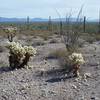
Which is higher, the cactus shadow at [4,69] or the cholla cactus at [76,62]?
the cholla cactus at [76,62]

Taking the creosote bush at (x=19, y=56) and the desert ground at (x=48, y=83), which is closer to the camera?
the desert ground at (x=48, y=83)

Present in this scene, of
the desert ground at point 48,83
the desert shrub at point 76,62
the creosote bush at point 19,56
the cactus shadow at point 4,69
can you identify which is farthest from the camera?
the creosote bush at point 19,56

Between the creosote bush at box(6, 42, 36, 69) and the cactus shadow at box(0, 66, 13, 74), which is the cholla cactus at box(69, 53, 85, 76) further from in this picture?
the cactus shadow at box(0, 66, 13, 74)

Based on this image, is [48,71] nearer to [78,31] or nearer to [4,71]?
[4,71]

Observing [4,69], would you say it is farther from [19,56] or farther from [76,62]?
[76,62]

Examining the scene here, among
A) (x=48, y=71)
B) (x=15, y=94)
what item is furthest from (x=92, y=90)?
(x=48, y=71)

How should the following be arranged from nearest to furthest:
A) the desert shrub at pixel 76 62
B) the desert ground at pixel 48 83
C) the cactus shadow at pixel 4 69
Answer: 1. the desert ground at pixel 48 83
2. the desert shrub at pixel 76 62
3. the cactus shadow at pixel 4 69

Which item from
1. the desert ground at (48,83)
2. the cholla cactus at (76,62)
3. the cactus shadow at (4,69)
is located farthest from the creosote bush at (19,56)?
the cholla cactus at (76,62)

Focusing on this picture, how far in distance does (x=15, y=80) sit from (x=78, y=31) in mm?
6648

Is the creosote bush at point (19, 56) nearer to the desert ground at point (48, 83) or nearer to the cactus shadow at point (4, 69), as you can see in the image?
the cactus shadow at point (4, 69)

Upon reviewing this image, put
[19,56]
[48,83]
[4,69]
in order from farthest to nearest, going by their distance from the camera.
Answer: [19,56] < [4,69] < [48,83]

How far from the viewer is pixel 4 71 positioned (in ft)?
41.9

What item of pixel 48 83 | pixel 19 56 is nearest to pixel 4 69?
pixel 19 56

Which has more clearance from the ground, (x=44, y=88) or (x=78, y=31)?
(x=78, y=31)
